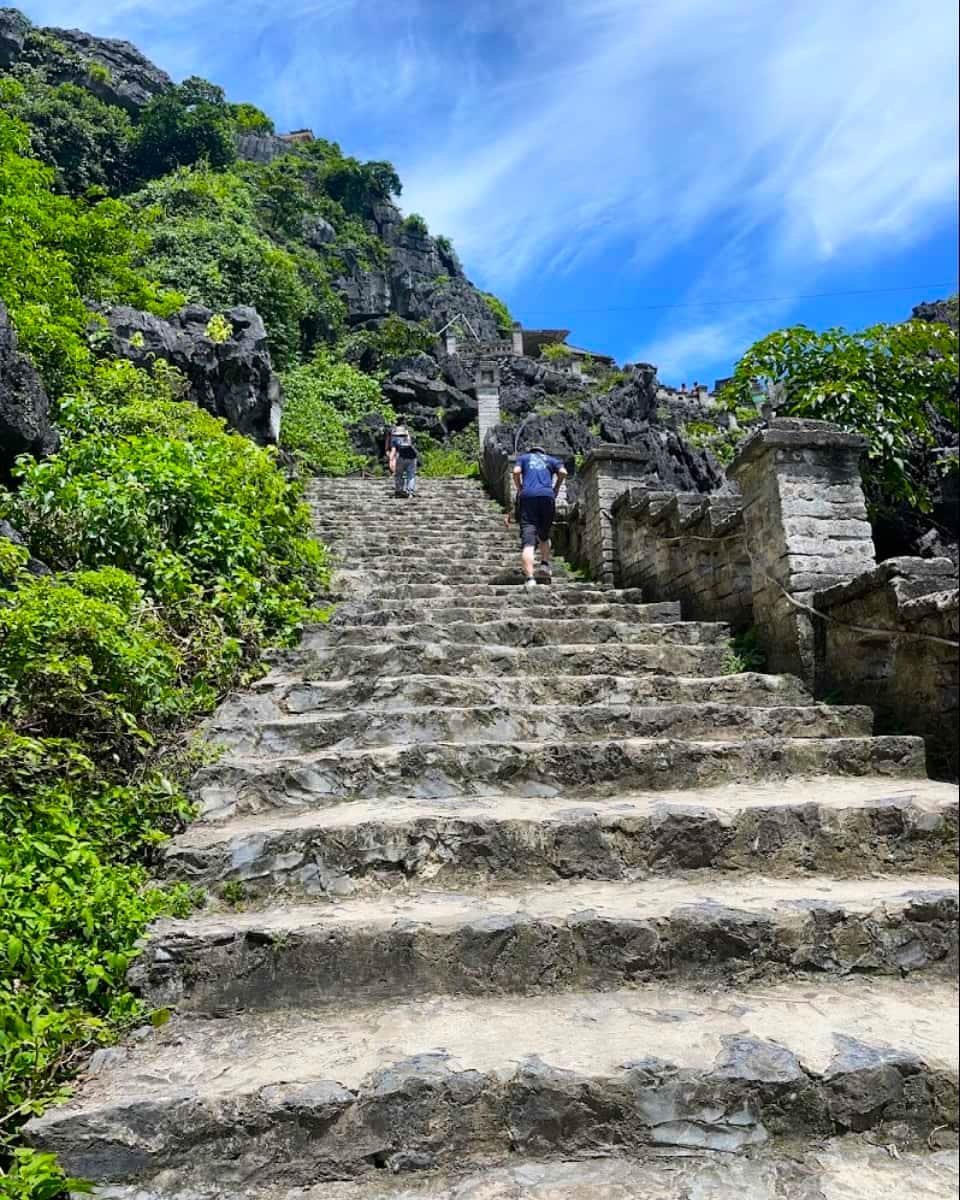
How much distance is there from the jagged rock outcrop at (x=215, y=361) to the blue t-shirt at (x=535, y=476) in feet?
16.3

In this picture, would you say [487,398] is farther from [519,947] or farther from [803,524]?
[519,947]

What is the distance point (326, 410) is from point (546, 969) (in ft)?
72.1

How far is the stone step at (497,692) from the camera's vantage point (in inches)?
170

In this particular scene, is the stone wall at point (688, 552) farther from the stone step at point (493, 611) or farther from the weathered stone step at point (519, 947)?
the weathered stone step at point (519, 947)

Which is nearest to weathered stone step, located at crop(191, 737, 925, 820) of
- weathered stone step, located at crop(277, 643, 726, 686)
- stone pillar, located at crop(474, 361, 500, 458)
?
weathered stone step, located at crop(277, 643, 726, 686)

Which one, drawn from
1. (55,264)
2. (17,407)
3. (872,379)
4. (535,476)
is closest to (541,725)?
(535,476)

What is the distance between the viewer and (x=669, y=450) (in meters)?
26.7

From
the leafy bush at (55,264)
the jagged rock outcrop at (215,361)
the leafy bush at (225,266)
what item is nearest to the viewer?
the leafy bush at (55,264)

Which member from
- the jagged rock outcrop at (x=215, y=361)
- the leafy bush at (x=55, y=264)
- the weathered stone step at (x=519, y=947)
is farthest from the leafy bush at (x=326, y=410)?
the weathered stone step at (x=519, y=947)

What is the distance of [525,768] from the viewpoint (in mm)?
3566

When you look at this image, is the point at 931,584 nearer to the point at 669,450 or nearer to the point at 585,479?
the point at 585,479

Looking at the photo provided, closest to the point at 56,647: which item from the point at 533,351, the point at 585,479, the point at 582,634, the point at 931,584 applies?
the point at 582,634

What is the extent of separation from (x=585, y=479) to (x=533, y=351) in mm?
48912

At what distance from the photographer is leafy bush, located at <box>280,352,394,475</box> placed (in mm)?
18656
